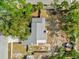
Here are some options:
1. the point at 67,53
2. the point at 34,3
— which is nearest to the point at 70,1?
the point at 34,3

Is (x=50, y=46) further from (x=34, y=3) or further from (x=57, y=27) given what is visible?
(x=34, y=3)

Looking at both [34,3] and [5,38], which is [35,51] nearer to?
[5,38]

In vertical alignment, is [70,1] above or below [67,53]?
above

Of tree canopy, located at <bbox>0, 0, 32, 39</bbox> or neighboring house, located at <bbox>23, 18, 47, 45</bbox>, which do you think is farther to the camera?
neighboring house, located at <bbox>23, 18, 47, 45</bbox>

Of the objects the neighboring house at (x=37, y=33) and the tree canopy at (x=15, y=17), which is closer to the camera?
the tree canopy at (x=15, y=17)

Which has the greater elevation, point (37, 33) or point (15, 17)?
point (15, 17)

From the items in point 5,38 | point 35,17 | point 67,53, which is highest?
point 35,17

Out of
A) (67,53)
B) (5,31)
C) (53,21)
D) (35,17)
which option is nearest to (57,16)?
(53,21)

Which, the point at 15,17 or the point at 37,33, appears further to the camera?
the point at 37,33
